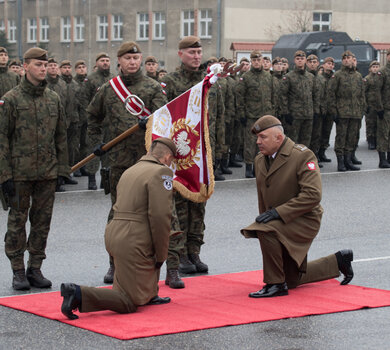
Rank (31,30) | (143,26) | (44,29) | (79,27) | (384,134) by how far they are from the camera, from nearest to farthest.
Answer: (384,134)
(143,26)
(79,27)
(44,29)
(31,30)

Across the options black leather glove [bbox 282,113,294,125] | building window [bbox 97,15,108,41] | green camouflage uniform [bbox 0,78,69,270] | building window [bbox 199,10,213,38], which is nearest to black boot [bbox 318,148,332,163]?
black leather glove [bbox 282,113,294,125]

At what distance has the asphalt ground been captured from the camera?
24.1 feet

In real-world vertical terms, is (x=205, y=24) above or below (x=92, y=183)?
above

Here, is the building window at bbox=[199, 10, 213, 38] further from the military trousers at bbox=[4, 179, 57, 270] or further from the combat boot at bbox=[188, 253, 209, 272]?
the military trousers at bbox=[4, 179, 57, 270]

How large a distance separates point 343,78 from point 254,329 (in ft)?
45.0

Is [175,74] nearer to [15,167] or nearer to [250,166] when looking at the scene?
[15,167]

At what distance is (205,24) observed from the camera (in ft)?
191

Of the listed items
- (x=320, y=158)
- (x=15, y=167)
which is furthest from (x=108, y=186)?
(x=320, y=158)

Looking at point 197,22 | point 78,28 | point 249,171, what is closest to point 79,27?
point 78,28

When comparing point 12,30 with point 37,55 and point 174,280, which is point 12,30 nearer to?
point 37,55

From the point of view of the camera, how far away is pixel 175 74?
10594 millimetres

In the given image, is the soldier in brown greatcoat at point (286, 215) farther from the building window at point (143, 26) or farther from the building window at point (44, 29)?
the building window at point (44, 29)

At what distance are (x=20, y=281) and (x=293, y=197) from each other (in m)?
2.56

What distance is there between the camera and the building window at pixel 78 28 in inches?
2525
